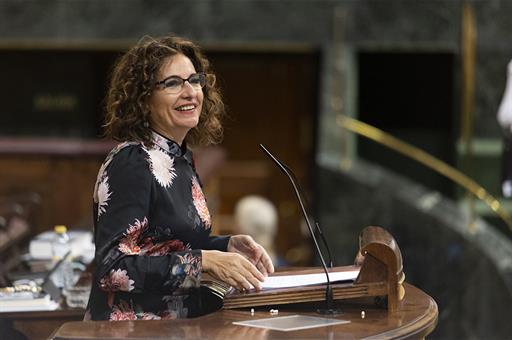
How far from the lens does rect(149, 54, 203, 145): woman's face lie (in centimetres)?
359

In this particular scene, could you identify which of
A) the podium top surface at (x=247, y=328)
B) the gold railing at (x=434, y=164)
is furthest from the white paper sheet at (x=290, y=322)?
the gold railing at (x=434, y=164)

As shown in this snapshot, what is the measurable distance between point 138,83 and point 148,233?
44cm

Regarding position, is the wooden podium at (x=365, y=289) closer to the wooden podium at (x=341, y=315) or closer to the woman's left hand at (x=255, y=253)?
the wooden podium at (x=341, y=315)

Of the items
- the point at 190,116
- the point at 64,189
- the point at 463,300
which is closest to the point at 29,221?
the point at 64,189

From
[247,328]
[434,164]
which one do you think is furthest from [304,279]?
[434,164]

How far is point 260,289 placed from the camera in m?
3.46

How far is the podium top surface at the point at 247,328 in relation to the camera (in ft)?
10.1

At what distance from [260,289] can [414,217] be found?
5.80 metres

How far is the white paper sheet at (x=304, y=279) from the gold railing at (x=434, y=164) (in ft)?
15.6

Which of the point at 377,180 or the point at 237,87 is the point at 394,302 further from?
the point at 237,87

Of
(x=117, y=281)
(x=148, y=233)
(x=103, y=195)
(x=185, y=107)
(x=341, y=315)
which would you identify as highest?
(x=185, y=107)

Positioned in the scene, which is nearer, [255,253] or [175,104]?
[175,104]

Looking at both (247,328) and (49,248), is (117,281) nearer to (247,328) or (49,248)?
(247,328)

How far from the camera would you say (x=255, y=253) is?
3766mm
